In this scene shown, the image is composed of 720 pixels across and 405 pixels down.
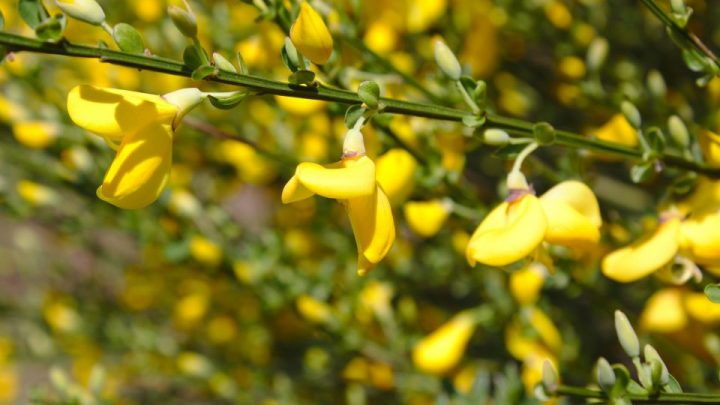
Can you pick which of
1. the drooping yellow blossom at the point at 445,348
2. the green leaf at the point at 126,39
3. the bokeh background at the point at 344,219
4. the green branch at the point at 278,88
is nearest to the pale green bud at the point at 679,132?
the green branch at the point at 278,88

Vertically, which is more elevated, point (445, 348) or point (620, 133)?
point (620, 133)

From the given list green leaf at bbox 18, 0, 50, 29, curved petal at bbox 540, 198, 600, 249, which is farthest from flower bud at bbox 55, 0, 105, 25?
curved petal at bbox 540, 198, 600, 249

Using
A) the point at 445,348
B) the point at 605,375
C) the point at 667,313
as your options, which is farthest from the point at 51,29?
the point at 445,348

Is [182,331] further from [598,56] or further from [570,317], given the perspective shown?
[598,56]

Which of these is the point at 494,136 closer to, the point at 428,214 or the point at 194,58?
the point at 194,58

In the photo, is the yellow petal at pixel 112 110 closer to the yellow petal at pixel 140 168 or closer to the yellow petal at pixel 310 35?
the yellow petal at pixel 140 168

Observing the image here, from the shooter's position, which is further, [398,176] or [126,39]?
[398,176]

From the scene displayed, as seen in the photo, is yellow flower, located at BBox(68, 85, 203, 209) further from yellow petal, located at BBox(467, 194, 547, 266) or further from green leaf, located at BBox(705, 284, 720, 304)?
green leaf, located at BBox(705, 284, 720, 304)
